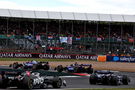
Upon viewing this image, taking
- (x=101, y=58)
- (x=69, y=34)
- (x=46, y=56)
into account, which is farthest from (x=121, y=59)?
(x=69, y=34)

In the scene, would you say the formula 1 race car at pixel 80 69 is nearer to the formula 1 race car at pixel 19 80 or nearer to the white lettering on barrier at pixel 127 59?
the formula 1 race car at pixel 19 80

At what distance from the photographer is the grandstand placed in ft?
194

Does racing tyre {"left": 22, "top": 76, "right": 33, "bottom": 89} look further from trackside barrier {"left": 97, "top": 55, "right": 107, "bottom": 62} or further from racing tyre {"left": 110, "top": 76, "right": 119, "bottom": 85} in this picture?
trackside barrier {"left": 97, "top": 55, "right": 107, "bottom": 62}

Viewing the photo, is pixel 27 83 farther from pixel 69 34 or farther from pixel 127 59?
pixel 69 34

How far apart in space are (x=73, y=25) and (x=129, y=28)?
34.8ft

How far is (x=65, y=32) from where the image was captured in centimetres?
6862

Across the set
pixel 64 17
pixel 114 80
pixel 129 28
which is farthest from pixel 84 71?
pixel 129 28

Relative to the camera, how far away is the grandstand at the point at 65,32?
5909cm

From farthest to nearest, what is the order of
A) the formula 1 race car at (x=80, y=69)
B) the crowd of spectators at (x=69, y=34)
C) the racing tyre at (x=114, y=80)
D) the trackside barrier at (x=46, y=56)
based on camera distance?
the crowd of spectators at (x=69, y=34)
the trackside barrier at (x=46, y=56)
the formula 1 race car at (x=80, y=69)
the racing tyre at (x=114, y=80)

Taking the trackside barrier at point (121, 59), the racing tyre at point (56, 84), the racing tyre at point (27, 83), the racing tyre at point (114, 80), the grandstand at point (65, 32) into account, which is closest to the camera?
the racing tyre at point (27, 83)

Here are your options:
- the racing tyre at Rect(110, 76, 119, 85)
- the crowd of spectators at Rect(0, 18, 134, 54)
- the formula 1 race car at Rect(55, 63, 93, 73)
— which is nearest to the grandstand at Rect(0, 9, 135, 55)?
the crowd of spectators at Rect(0, 18, 134, 54)

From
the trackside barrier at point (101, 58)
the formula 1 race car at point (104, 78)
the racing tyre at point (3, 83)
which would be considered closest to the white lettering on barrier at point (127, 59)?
the trackside barrier at point (101, 58)

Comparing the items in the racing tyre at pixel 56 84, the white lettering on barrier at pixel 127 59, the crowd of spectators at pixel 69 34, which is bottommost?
the white lettering on barrier at pixel 127 59

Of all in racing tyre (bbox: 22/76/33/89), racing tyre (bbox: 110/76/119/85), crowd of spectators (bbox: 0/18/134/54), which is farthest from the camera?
crowd of spectators (bbox: 0/18/134/54)
